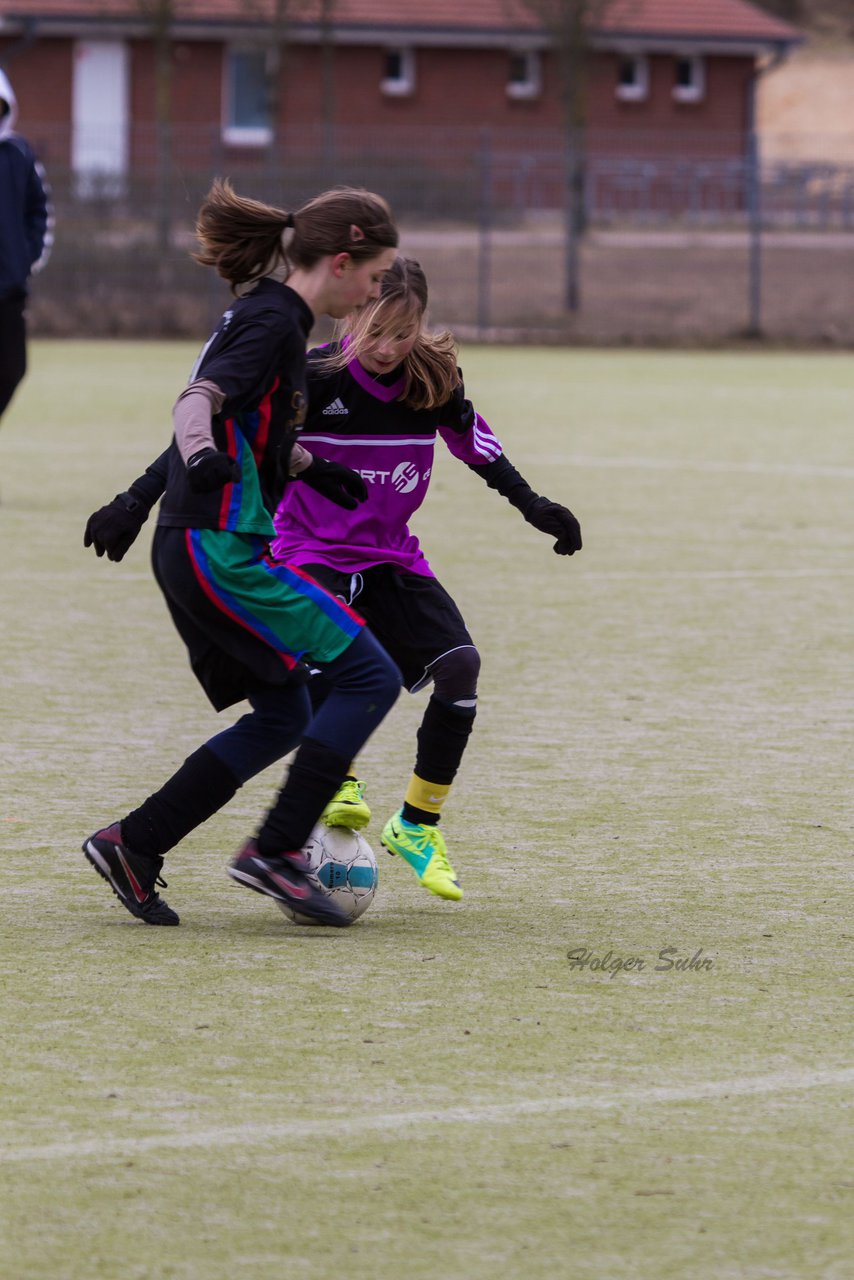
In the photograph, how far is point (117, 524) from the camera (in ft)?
Result: 15.4

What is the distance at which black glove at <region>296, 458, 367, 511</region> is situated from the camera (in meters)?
4.91

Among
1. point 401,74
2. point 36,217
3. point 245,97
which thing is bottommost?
point 36,217

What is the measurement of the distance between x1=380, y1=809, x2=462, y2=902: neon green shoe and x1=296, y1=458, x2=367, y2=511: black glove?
742 millimetres

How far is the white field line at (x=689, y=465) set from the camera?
14.6m

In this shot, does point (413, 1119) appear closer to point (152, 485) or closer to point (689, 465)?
point (152, 485)

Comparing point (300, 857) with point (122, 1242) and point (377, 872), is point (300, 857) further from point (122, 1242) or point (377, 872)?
point (122, 1242)

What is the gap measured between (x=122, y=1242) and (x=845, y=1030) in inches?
60.4

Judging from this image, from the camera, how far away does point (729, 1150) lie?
345 cm

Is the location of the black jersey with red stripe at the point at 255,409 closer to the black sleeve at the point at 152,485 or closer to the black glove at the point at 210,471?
the black sleeve at the point at 152,485

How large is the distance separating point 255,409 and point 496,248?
85.5 feet

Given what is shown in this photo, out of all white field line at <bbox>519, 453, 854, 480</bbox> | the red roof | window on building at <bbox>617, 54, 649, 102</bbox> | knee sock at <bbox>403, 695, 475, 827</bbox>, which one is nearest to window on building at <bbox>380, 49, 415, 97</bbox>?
the red roof

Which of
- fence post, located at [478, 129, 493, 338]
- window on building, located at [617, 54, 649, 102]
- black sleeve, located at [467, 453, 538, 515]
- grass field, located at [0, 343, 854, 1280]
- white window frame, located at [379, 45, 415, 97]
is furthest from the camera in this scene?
window on building, located at [617, 54, 649, 102]

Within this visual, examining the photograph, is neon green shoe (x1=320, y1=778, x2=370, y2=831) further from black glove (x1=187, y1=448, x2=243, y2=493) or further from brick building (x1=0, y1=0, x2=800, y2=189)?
brick building (x1=0, y1=0, x2=800, y2=189)

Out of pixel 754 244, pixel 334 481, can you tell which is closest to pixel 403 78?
pixel 754 244
